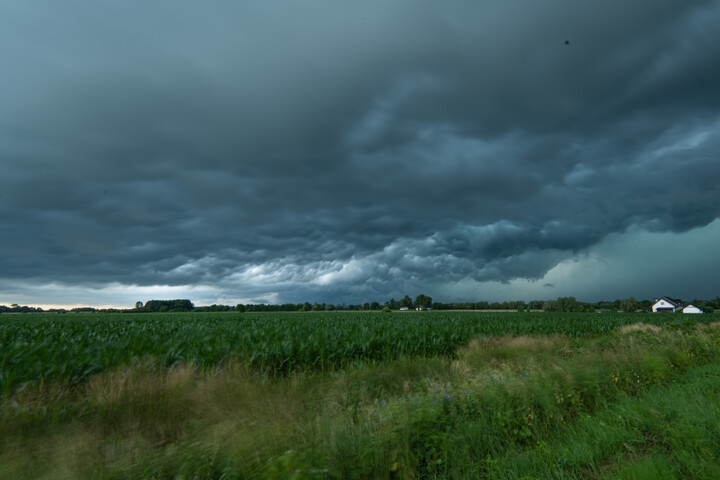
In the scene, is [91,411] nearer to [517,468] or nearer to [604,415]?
[517,468]

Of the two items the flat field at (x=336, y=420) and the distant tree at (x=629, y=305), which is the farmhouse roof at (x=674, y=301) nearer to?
the distant tree at (x=629, y=305)

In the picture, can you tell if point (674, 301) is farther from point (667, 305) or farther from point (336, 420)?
point (336, 420)

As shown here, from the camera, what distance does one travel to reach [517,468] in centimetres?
490

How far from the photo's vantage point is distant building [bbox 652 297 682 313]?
11469 cm

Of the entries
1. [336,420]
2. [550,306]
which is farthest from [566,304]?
[336,420]

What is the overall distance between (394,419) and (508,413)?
7.77 feet

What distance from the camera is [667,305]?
4638 inches

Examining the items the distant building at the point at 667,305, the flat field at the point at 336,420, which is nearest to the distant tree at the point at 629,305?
the distant building at the point at 667,305

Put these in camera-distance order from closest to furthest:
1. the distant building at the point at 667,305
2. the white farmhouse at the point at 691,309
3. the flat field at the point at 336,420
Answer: the flat field at the point at 336,420 < the white farmhouse at the point at 691,309 < the distant building at the point at 667,305

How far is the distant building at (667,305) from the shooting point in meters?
115

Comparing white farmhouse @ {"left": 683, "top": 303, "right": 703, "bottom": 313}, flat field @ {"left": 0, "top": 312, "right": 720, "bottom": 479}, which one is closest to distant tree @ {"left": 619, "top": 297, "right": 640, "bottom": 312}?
white farmhouse @ {"left": 683, "top": 303, "right": 703, "bottom": 313}

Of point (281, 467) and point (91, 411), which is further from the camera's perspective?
point (91, 411)

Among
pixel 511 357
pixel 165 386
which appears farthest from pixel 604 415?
pixel 165 386

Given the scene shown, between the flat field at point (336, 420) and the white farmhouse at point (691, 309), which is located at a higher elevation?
the flat field at point (336, 420)
